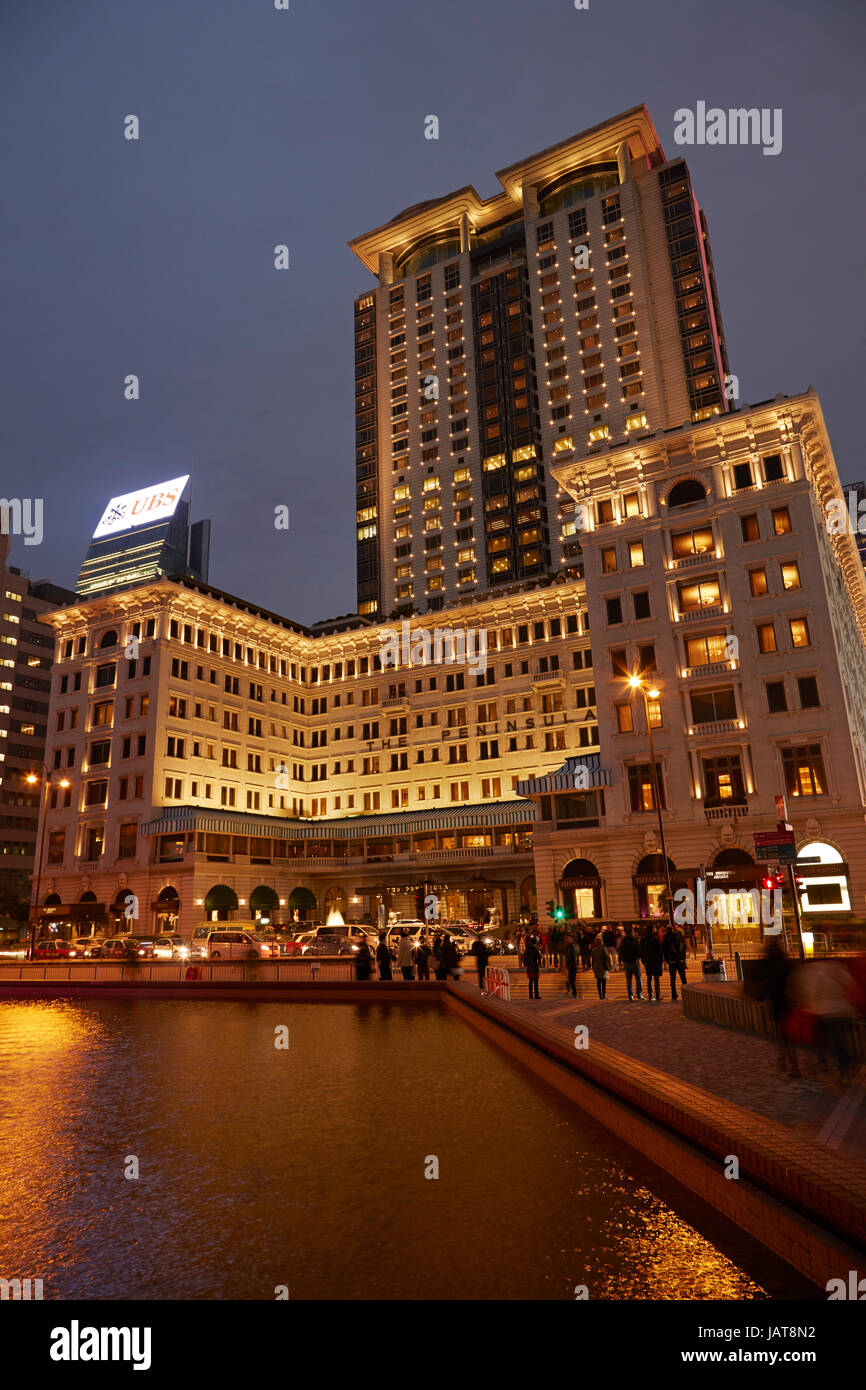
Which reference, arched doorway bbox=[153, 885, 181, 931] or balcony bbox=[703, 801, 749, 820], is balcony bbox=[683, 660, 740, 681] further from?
arched doorway bbox=[153, 885, 181, 931]

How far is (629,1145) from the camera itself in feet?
29.4

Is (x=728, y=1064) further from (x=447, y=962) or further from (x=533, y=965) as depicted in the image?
(x=447, y=962)

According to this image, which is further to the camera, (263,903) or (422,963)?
(263,903)

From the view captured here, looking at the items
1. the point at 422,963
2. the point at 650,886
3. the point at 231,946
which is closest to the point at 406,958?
the point at 422,963

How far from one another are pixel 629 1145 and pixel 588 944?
73.6 feet

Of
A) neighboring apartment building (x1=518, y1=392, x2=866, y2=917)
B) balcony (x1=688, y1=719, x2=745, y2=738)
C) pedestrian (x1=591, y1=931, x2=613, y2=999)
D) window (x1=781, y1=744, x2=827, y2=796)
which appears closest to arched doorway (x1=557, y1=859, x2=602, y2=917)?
neighboring apartment building (x1=518, y1=392, x2=866, y2=917)

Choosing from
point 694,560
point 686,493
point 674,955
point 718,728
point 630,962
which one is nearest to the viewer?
point 630,962

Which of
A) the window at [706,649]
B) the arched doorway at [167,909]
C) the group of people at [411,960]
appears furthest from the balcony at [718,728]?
the arched doorway at [167,909]

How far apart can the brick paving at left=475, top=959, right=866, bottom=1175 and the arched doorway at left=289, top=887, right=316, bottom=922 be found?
48.3 meters

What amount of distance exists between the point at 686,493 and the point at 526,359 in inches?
2083

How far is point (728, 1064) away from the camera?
11.5 metres

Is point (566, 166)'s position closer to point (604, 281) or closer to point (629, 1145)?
point (604, 281)

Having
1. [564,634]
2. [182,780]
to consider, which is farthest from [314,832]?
[564,634]
